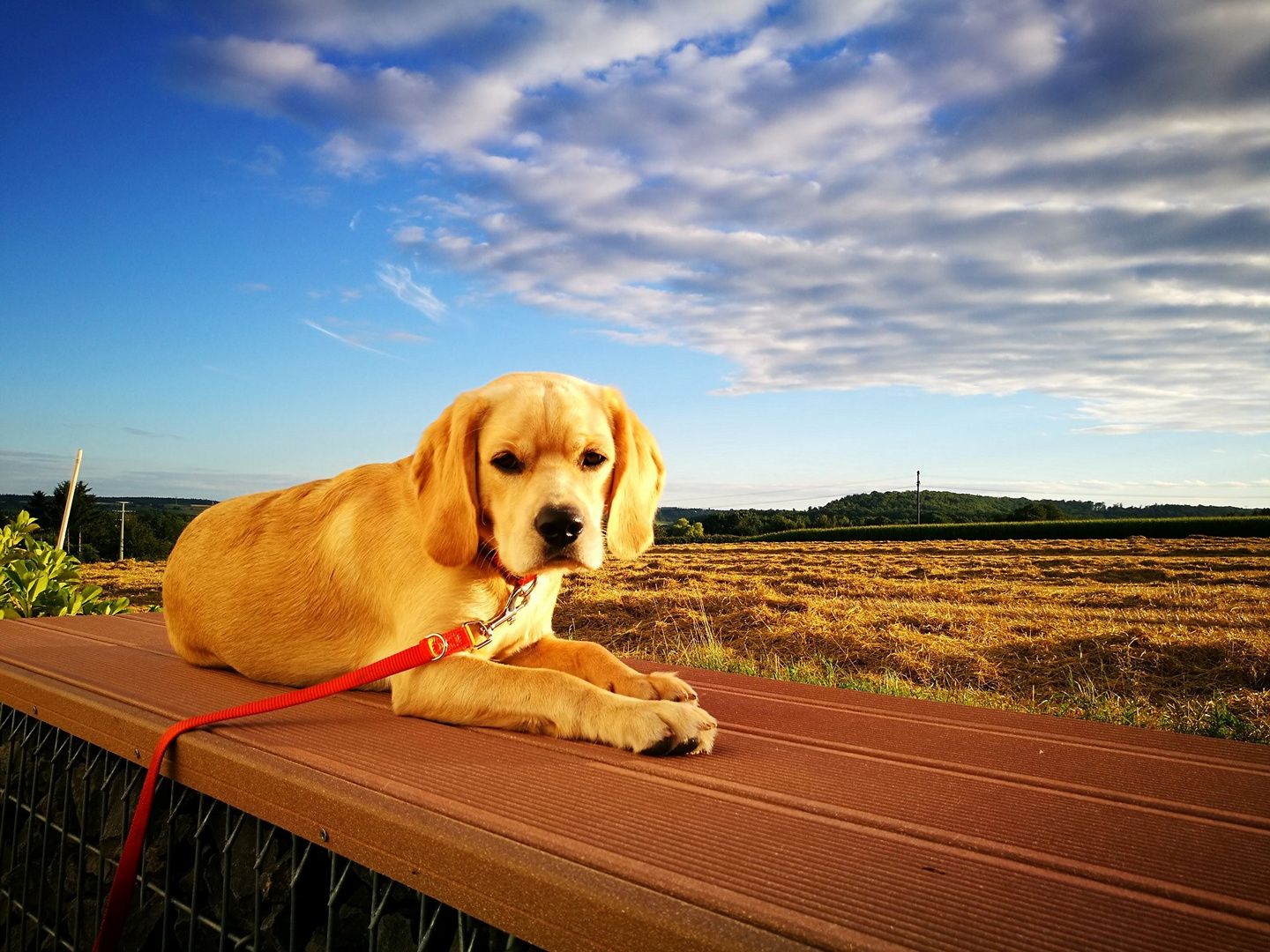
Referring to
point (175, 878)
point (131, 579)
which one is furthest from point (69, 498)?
point (131, 579)

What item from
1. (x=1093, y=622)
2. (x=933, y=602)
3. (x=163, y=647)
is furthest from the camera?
(x=933, y=602)

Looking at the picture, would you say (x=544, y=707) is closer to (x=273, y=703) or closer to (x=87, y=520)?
(x=273, y=703)

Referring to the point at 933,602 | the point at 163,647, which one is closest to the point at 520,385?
the point at 163,647

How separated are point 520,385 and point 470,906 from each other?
1382mm

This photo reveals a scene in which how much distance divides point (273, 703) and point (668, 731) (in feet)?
3.47

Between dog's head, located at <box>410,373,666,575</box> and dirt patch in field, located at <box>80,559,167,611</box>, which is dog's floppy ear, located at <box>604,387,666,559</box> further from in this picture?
dirt patch in field, located at <box>80,559,167,611</box>

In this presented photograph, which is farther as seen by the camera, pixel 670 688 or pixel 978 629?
pixel 978 629

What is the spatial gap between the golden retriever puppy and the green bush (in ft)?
12.8

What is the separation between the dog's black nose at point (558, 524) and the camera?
206cm

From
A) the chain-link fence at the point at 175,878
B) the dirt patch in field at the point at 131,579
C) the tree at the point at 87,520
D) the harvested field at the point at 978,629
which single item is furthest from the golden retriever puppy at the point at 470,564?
the tree at the point at 87,520

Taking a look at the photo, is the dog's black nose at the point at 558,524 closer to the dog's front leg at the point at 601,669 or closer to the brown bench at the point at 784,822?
the dog's front leg at the point at 601,669

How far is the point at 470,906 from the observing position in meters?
1.38

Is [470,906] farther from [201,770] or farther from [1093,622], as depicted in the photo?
[1093,622]

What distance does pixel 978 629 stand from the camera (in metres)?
9.12
